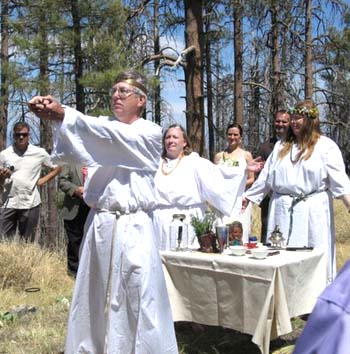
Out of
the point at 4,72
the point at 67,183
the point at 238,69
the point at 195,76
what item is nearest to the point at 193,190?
the point at 67,183

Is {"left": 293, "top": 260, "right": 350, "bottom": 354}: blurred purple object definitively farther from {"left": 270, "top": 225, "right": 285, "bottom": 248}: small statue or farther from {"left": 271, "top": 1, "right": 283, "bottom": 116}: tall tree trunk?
{"left": 271, "top": 1, "right": 283, "bottom": 116}: tall tree trunk

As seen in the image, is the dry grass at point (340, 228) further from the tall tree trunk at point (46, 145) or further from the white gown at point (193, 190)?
the white gown at point (193, 190)

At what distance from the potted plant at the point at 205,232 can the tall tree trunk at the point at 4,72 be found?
25.7ft

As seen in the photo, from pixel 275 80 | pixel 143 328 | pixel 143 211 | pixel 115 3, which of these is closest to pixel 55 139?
pixel 143 211

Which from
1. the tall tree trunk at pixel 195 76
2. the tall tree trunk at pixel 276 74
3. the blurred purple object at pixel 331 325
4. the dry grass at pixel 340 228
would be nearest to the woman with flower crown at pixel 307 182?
the dry grass at pixel 340 228

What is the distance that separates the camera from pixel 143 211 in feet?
10.9

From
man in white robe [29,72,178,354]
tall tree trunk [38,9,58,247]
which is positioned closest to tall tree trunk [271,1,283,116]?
tall tree trunk [38,9,58,247]

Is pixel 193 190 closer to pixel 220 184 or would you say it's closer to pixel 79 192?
pixel 220 184

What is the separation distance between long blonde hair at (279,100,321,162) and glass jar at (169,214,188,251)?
0.97 m

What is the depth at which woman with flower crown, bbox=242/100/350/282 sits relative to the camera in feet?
15.1

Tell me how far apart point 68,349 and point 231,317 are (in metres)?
1.14

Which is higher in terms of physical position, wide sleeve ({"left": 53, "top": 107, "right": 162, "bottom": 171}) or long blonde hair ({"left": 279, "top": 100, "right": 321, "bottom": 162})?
long blonde hair ({"left": 279, "top": 100, "right": 321, "bottom": 162})

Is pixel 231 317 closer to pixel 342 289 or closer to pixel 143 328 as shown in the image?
pixel 143 328

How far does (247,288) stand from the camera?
3.79 meters
